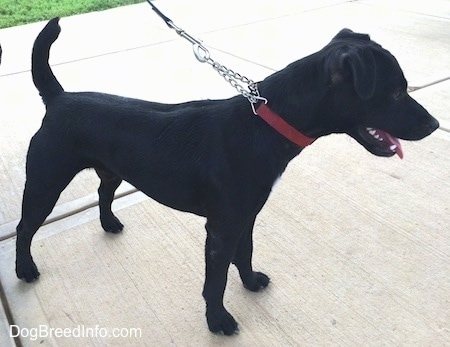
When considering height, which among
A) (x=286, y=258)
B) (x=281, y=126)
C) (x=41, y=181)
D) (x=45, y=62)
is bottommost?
(x=286, y=258)

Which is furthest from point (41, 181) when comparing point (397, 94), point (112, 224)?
point (397, 94)

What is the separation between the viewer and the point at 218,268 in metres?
2.36

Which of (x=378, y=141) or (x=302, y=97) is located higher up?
(x=302, y=97)

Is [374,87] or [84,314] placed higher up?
[374,87]

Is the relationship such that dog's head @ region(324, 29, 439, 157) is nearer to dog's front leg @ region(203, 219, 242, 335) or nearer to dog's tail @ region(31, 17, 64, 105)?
dog's front leg @ region(203, 219, 242, 335)

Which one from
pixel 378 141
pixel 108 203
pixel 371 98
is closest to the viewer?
pixel 371 98

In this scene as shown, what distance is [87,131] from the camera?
2479 mm

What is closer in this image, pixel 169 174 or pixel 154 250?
pixel 169 174

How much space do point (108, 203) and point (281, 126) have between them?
56.1 inches

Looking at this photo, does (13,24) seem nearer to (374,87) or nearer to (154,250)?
(154,250)

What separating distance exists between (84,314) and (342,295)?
134cm

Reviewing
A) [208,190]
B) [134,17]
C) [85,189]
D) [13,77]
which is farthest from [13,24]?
[208,190]

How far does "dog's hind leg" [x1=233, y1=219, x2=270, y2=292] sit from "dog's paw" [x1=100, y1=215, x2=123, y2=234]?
0.92 meters

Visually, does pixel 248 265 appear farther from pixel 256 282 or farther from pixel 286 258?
pixel 286 258
